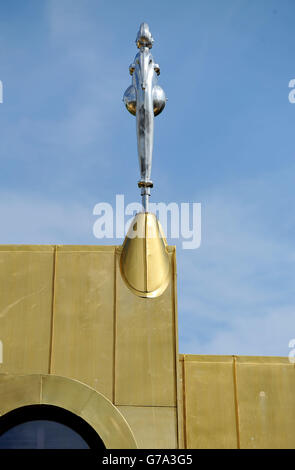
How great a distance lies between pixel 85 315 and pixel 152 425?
2103 millimetres

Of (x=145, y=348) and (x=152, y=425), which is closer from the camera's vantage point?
(x=152, y=425)

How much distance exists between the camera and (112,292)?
448 inches

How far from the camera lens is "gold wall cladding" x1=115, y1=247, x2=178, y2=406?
10.8 m

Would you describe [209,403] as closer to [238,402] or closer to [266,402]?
[238,402]

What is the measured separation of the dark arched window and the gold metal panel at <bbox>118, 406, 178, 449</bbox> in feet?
2.73

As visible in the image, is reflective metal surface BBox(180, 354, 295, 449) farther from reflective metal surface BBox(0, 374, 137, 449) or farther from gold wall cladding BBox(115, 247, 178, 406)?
reflective metal surface BBox(0, 374, 137, 449)

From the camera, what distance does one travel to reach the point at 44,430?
399 inches

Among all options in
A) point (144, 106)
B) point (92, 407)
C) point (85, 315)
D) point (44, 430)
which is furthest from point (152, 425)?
point (144, 106)

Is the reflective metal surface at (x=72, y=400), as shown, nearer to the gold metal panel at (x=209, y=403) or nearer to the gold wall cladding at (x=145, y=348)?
the gold wall cladding at (x=145, y=348)

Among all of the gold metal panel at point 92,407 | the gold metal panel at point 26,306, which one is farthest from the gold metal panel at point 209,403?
the gold metal panel at point 26,306

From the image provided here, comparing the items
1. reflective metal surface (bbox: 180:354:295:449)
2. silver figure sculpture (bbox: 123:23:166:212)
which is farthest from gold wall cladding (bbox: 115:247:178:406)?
silver figure sculpture (bbox: 123:23:166:212)

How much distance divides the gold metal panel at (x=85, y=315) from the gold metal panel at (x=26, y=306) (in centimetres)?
17

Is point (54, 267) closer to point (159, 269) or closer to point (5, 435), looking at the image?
point (159, 269)
